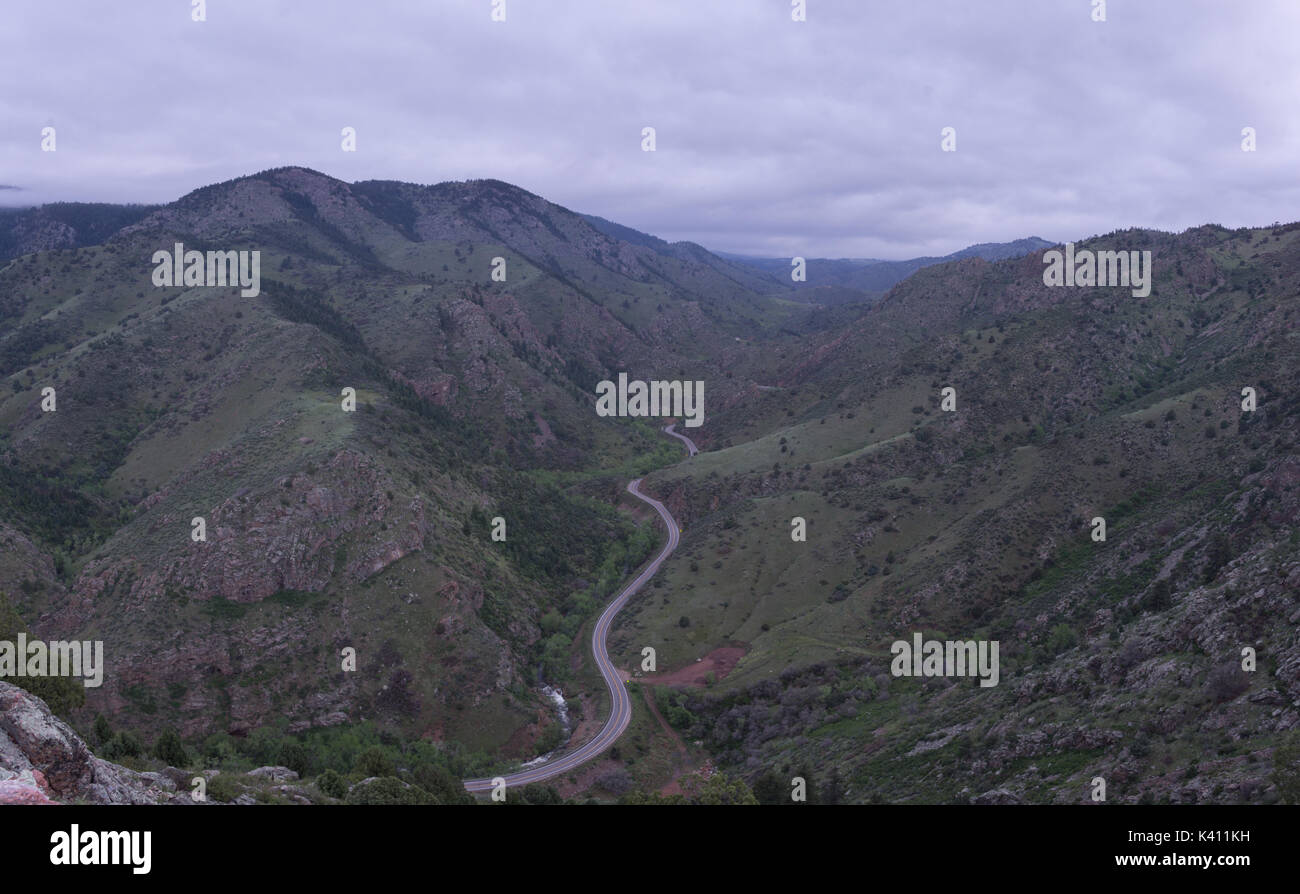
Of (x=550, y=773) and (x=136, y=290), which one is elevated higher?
(x=136, y=290)

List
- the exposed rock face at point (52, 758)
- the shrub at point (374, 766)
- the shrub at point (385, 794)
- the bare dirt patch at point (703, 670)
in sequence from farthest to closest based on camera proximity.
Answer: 1. the bare dirt patch at point (703, 670)
2. the shrub at point (374, 766)
3. the shrub at point (385, 794)
4. the exposed rock face at point (52, 758)

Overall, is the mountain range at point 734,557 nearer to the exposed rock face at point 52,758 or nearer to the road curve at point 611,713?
the road curve at point 611,713

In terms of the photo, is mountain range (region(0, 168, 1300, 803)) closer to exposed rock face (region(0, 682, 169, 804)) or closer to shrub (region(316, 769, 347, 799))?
shrub (region(316, 769, 347, 799))

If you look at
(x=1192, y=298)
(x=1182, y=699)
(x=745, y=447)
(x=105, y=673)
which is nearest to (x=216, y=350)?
(x=105, y=673)

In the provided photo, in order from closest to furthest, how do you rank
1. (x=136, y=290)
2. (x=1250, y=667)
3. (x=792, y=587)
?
(x=1250, y=667)
(x=792, y=587)
(x=136, y=290)

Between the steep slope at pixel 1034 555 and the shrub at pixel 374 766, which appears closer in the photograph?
the steep slope at pixel 1034 555

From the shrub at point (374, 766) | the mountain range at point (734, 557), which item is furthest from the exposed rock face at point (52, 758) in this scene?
the mountain range at point (734, 557)

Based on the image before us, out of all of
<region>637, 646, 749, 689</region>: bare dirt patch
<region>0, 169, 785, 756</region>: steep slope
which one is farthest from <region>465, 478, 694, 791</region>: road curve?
<region>637, 646, 749, 689</region>: bare dirt patch
